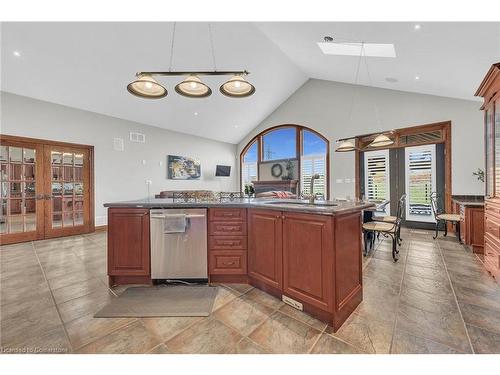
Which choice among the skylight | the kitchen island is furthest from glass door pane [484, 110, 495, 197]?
the kitchen island

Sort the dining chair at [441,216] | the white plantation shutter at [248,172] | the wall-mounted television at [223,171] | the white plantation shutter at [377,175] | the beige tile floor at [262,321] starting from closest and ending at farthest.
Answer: the beige tile floor at [262,321] → the dining chair at [441,216] → the white plantation shutter at [377,175] → the wall-mounted television at [223,171] → the white plantation shutter at [248,172]

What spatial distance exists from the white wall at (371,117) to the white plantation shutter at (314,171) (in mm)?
391

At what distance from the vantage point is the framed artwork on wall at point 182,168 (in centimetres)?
652

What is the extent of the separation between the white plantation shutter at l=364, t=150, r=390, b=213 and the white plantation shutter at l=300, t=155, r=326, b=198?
123 cm

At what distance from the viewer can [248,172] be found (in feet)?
28.4

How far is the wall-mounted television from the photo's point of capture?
25.7ft

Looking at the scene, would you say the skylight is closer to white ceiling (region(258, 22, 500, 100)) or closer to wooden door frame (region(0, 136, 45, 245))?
white ceiling (region(258, 22, 500, 100))

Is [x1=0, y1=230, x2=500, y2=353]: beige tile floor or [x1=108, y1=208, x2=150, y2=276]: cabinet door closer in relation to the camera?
[x1=0, y1=230, x2=500, y2=353]: beige tile floor

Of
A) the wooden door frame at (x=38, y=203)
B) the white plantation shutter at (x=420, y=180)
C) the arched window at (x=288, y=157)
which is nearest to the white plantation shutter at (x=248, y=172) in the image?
A: the arched window at (x=288, y=157)

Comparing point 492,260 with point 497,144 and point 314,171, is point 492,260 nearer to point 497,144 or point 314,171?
point 497,144

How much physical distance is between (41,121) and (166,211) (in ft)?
13.7

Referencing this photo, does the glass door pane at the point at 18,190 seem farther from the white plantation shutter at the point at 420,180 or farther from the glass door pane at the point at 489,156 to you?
the white plantation shutter at the point at 420,180

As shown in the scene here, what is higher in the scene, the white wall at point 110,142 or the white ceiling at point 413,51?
the white ceiling at point 413,51

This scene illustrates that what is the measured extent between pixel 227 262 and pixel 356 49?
411 cm
